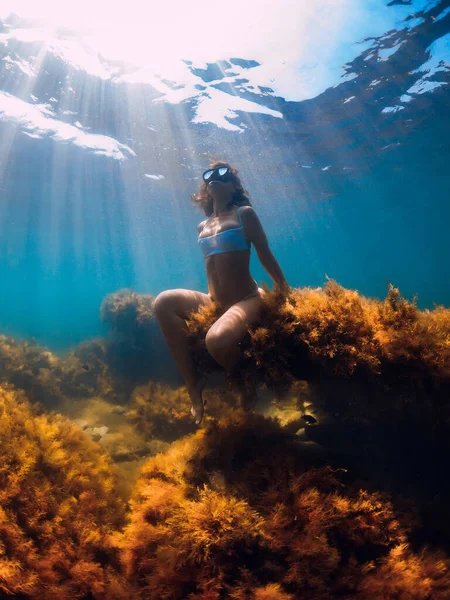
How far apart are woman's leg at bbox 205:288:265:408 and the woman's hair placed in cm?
166

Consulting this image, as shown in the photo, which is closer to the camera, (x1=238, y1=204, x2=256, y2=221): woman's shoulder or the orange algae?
the orange algae

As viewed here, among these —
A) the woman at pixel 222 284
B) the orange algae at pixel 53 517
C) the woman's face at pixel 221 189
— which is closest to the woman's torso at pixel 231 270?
the woman at pixel 222 284

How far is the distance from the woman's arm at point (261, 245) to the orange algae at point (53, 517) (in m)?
3.32

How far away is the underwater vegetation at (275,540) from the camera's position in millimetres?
2268

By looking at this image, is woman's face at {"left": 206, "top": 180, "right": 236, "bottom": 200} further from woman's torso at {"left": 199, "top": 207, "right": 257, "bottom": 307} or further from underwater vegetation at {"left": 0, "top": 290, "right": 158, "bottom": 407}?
underwater vegetation at {"left": 0, "top": 290, "right": 158, "bottom": 407}

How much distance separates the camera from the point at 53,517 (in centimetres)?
294

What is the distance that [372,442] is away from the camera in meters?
3.58

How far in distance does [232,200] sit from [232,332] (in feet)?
7.55

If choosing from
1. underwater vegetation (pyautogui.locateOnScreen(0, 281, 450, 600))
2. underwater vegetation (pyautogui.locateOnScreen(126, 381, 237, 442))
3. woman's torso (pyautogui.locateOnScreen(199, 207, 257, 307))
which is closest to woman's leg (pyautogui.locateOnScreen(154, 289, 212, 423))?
underwater vegetation (pyautogui.locateOnScreen(0, 281, 450, 600))

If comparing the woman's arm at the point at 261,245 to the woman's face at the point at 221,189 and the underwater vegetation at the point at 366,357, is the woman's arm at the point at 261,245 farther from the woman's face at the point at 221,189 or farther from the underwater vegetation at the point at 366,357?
the woman's face at the point at 221,189

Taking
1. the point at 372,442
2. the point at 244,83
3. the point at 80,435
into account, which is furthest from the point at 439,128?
the point at 80,435

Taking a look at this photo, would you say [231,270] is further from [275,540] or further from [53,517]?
[53,517]

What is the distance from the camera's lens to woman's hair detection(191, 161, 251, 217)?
4.69 m

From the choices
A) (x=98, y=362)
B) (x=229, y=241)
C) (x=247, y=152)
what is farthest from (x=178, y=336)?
(x=247, y=152)
